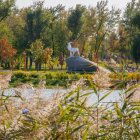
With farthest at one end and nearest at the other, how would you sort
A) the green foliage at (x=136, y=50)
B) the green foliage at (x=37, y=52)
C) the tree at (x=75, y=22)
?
the tree at (x=75, y=22) < the green foliage at (x=37, y=52) < the green foliage at (x=136, y=50)

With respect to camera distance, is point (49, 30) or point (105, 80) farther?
point (49, 30)

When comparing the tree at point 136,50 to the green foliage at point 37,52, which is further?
the green foliage at point 37,52

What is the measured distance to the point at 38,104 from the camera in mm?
3039

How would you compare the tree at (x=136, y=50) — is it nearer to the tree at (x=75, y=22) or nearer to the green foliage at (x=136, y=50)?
the green foliage at (x=136, y=50)

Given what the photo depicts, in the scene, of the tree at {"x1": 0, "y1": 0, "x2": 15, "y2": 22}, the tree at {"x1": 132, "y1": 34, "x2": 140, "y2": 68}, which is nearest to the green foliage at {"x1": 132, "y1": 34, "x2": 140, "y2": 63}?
the tree at {"x1": 132, "y1": 34, "x2": 140, "y2": 68}

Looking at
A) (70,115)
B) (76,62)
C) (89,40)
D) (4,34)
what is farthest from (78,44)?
(70,115)

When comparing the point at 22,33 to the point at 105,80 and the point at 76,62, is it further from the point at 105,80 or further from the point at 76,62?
the point at 105,80

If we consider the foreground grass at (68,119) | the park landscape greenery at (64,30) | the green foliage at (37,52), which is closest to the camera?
the foreground grass at (68,119)

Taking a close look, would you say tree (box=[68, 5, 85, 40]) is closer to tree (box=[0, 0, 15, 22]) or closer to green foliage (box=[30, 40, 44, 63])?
tree (box=[0, 0, 15, 22])

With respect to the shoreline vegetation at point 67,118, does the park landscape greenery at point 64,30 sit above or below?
above

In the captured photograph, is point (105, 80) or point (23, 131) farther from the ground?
point (105, 80)

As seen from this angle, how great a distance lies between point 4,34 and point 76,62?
57.8ft

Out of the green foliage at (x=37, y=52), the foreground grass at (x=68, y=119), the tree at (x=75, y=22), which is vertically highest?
the tree at (x=75, y=22)

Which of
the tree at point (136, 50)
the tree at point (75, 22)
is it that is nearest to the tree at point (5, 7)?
the tree at point (75, 22)
